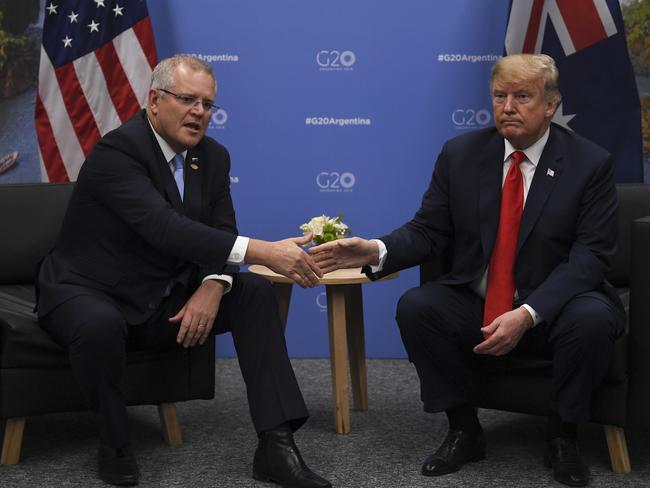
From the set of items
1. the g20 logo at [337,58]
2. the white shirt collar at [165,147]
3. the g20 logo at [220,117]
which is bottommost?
the white shirt collar at [165,147]

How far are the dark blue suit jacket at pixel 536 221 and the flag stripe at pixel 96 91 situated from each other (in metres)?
1.79

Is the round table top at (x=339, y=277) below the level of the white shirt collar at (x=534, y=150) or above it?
below

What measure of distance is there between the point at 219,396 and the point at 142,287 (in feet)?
3.45

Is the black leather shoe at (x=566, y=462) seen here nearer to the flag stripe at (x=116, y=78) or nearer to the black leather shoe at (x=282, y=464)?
the black leather shoe at (x=282, y=464)

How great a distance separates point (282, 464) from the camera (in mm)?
2820

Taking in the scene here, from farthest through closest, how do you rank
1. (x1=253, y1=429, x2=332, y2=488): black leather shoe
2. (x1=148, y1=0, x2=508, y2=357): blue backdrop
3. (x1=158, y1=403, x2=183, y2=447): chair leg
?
(x1=148, y1=0, x2=508, y2=357): blue backdrop
(x1=158, y1=403, x2=183, y2=447): chair leg
(x1=253, y1=429, x2=332, y2=488): black leather shoe

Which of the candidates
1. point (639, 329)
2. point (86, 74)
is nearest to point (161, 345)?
point (639, 329)

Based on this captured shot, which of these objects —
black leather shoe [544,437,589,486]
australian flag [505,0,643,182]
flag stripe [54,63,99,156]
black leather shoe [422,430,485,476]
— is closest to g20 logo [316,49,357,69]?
australian flag [505,0,643,182]

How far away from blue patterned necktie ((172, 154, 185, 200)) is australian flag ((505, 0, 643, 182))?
180 centimetres

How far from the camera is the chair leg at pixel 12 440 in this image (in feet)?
9.97

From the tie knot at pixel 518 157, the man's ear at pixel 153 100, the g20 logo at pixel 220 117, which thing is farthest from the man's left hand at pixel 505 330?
the g20 logo at pixel 220 117

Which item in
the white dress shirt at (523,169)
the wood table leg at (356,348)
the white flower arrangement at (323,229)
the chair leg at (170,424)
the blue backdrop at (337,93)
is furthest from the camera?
the blue backdrop at (337,93)

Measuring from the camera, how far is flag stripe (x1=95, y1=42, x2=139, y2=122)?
4422 mm

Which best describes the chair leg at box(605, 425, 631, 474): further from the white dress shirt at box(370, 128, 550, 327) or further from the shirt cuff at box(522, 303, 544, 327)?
the white dress shirt at box(370, 128, 550, 327)
